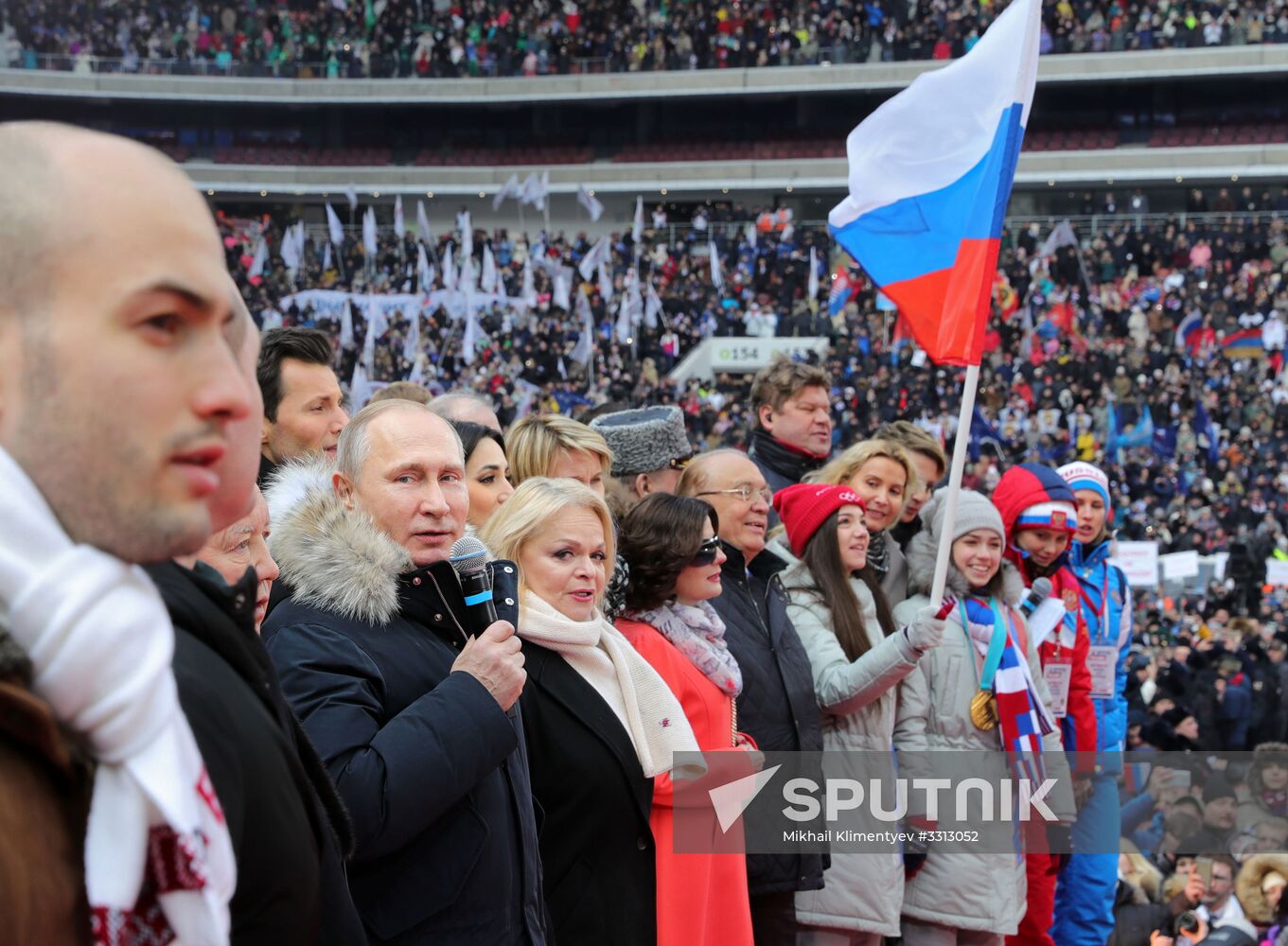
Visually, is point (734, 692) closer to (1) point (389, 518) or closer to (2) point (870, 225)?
(1) point (389, 518)

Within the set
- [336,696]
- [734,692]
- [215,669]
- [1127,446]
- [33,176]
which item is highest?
[33,176]

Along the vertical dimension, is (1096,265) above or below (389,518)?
below

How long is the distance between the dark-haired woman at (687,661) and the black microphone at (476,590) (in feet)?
2.75

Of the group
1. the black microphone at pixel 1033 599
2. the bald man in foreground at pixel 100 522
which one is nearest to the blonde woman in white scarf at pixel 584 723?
the bald man in foreground at pixel 100 522

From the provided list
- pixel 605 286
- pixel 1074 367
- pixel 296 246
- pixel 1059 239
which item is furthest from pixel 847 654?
pixel 296 246

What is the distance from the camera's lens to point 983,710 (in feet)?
14.9

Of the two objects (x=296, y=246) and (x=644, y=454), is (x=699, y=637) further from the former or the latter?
(x=296, y=246)

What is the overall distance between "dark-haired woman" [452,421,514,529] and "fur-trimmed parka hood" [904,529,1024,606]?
6.07 feet

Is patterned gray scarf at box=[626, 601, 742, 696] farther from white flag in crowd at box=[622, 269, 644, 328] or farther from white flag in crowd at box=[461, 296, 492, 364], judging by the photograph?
white flag in crowd at box=[622, 269, 644, 328]

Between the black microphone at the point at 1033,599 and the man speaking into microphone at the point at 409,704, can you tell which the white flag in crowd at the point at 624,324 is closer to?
the black microphone at the point at 1033,599

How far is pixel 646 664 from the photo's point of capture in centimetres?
319

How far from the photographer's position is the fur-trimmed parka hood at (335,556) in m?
2.33

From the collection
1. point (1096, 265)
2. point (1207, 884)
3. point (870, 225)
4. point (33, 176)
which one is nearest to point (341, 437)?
point (33, 176)

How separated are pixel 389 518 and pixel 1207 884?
3604mm
